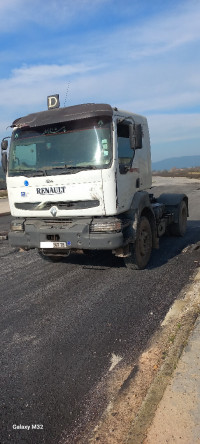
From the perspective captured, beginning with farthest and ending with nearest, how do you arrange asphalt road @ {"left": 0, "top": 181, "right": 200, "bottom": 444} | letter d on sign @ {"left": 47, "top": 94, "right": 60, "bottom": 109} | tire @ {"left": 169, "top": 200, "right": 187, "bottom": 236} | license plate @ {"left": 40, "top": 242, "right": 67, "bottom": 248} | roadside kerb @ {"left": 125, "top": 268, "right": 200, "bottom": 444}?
1. tire @ {"left": 169, "top": 200, "right": 187, "bottom": 236}
2. letter d on sign @ {"left": 47, "top": 94, "right": 60, "bottom": 109}
3. license plate @ {"left": 40, "top": 242, "right": 67, "bottom": 248}
4. asphalt road @ {"left": 0, "top": 181, "right": 200, "bottom": 444}
5. roadside kerb @ {"left": 125, "top": 268, "right": 200, "bottom": 444}

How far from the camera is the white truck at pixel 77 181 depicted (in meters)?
5.34

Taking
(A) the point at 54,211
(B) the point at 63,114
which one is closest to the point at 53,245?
(A) the point at 54,211

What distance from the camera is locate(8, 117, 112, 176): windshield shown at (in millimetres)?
5355

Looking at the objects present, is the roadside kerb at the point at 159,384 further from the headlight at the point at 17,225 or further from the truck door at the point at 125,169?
the headlight at the point at 17,225

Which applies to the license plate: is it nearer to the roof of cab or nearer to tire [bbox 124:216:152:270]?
tire [bbox 124:216:152:270]

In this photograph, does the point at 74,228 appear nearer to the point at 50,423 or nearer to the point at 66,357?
the point at 66,357

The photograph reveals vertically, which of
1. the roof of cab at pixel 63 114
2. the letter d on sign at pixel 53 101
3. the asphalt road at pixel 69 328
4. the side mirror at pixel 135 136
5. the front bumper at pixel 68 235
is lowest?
the asphalt road at pixel 69 328

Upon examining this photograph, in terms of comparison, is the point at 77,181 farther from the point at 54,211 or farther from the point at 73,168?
the point at 54,211

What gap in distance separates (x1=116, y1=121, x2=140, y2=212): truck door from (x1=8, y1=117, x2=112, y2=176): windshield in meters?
0.29

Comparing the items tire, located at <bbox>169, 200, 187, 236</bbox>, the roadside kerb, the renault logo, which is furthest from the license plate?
tire, located at <bbox>169, 200, 187, 236</bbox>

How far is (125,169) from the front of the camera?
227 inches

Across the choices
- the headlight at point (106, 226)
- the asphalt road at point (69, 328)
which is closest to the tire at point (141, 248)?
the asphalt road at point (69, 328)

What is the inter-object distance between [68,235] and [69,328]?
1775 millimetres

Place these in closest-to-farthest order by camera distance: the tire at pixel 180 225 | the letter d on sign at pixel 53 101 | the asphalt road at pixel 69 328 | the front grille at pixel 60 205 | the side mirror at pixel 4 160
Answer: the asphalt road at pixel 69 328 → the front grille at pixel 60 205 → the side mirror at pixel 4 160 → the letter d on sign at pixel 53 101 → the tire at pixel 180 225
